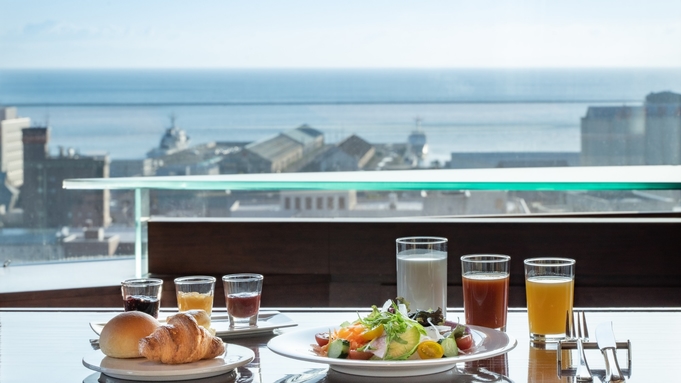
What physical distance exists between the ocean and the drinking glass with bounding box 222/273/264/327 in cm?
315

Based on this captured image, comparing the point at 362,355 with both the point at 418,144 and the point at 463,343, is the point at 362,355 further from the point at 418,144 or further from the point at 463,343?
the point at 418,144

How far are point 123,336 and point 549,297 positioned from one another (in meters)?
0.71

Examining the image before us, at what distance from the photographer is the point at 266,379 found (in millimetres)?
1342

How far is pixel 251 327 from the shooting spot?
1.63 m

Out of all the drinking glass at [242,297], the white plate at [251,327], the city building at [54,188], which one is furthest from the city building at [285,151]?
the drinking glass at [242,297]

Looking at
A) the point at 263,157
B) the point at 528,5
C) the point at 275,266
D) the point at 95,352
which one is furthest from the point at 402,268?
the point at 528,5

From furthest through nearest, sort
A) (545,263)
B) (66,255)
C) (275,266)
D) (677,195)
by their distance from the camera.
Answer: (66,255), (677,195), (275,266), (545,263)

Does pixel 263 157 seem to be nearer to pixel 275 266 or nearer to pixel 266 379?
pixel 275 266

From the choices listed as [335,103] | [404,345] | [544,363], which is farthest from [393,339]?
[335,103]

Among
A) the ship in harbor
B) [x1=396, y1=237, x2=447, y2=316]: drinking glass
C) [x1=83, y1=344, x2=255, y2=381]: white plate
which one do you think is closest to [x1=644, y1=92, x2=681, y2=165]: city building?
the ship in harbor

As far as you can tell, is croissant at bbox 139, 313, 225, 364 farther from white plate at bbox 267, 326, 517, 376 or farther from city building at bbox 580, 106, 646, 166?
city building at bbox 580, 106, 646, 166

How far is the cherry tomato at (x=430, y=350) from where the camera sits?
1.31 meters

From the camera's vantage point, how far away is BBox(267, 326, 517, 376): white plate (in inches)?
50.4

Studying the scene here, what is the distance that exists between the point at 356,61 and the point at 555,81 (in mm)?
1090
